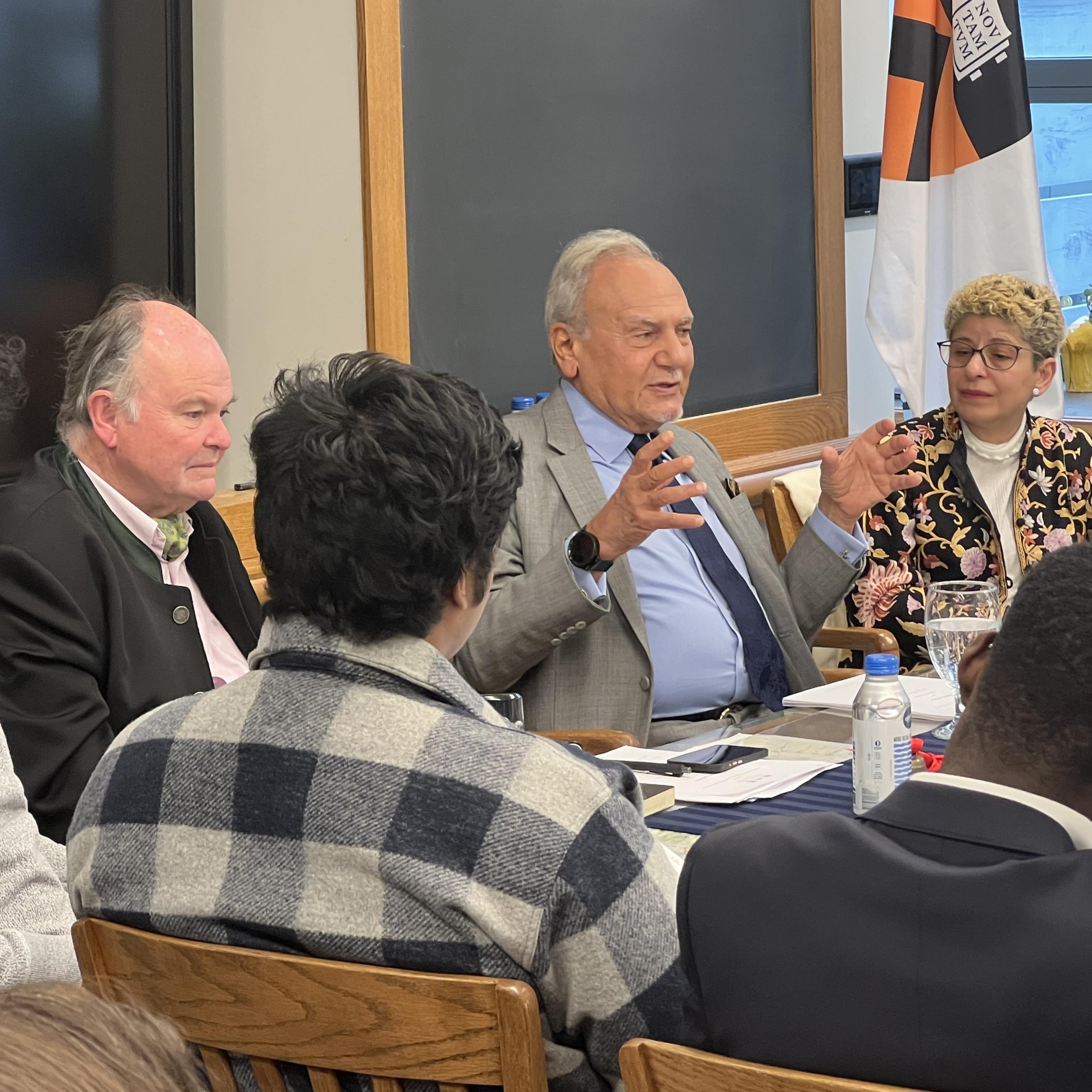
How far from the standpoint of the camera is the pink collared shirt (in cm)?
229

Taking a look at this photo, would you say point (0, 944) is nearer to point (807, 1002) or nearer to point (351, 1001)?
point (351, 1001)

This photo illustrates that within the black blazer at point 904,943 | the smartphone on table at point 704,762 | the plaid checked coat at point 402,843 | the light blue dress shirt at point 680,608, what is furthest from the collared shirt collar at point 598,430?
the black blazer at point 904,943

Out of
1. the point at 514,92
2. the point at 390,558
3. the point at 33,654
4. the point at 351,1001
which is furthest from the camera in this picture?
the point at 514,92

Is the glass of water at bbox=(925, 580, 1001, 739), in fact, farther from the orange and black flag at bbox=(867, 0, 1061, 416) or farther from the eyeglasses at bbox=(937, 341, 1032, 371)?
the orange and black flag at bbox=(867, 0, 1061, 416)

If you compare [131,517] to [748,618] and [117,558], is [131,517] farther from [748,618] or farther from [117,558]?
[748,618]

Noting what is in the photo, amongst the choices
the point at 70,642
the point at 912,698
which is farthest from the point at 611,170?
the point at 70,642

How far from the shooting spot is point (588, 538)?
8.21 feet

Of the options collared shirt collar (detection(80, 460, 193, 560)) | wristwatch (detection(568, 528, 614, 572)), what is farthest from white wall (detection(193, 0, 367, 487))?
wristwatch (detection(568, 528, 614, 572))

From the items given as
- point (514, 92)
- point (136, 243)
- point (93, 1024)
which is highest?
point (514, 92)

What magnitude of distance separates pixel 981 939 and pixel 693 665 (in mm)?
1844

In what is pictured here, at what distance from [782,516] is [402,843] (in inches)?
94.7

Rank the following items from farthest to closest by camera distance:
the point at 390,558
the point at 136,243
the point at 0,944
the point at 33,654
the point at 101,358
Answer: the point at 136,243 → the point at 101,358 → the point at 33,654 → the point at 0,944 → the point at 390,558

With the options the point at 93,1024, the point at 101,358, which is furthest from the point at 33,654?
the point at 93,1024

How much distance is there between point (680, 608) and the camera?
2.79 metres
